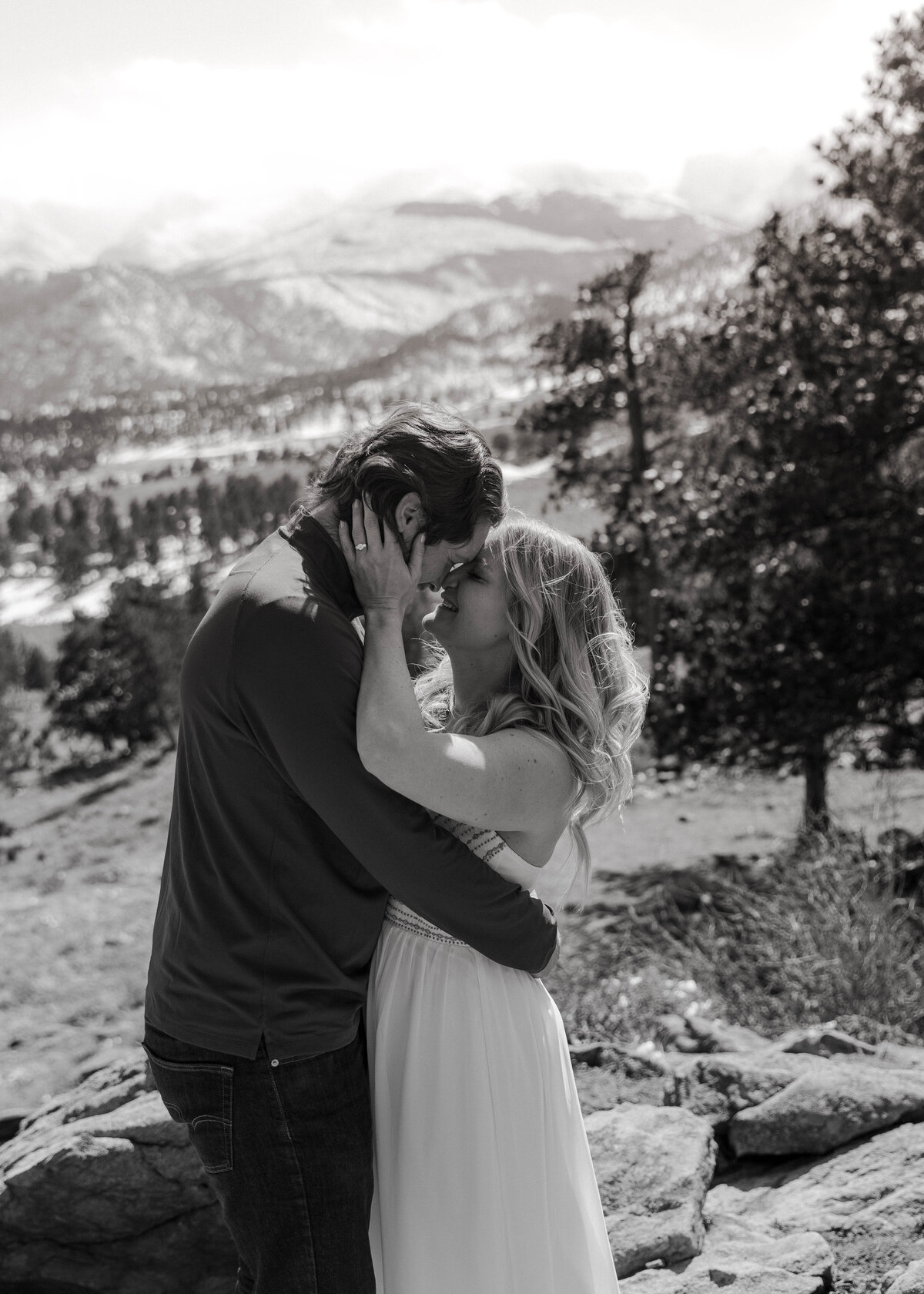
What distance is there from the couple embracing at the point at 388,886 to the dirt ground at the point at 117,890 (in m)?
0.65

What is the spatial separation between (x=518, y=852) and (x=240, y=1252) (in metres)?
1.08

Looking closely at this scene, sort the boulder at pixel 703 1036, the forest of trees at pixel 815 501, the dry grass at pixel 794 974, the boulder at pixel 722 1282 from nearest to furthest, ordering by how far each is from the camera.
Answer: the boulder at pixel 722 1282, the boulder at pixel 703 1036, the dry grass at pixel 794 974, the forest of trees at pixel 815 501

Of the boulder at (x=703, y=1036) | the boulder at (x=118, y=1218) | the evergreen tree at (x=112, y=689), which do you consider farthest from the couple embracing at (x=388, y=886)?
the evergreen tree at (x=112, y=689)

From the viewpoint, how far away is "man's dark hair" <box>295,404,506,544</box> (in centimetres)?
250

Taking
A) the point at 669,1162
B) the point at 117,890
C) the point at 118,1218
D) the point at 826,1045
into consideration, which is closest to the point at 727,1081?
the point at 826,1045

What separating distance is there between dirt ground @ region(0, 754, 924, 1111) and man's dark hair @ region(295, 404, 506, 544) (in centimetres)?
121

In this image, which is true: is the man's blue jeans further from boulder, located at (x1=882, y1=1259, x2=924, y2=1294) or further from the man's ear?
boulder, located at (x1=882, y1=1259, x2=924, y2=1294)

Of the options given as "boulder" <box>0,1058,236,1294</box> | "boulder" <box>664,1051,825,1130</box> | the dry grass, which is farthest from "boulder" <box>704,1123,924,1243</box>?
"boulder" <box>0,1058,236,1294</box>

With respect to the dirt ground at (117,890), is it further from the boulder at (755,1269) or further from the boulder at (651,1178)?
the boulder at (755,1269)

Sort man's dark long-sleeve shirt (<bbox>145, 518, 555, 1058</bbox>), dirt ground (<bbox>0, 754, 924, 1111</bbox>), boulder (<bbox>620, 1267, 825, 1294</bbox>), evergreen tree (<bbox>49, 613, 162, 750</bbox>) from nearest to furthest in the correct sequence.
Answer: man's dark long-sleeve shirt (<bbox>145, 518, 555, 1058</bbox>), boulder (<bbox>620, 1267, 825, 1294</bbox>), dirt ground (<bbox>0, 754, 924, 1111</bbox>), evergreen tree (<bbox>49, 613, 162, 750</bbox>)

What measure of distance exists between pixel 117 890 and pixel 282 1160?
17782 millimetres

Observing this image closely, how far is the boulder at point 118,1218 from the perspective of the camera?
13.7 feet

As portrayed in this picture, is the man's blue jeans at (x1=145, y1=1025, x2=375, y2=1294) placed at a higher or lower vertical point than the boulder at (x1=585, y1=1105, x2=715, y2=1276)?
higher

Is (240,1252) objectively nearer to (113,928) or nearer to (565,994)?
(565,994)
